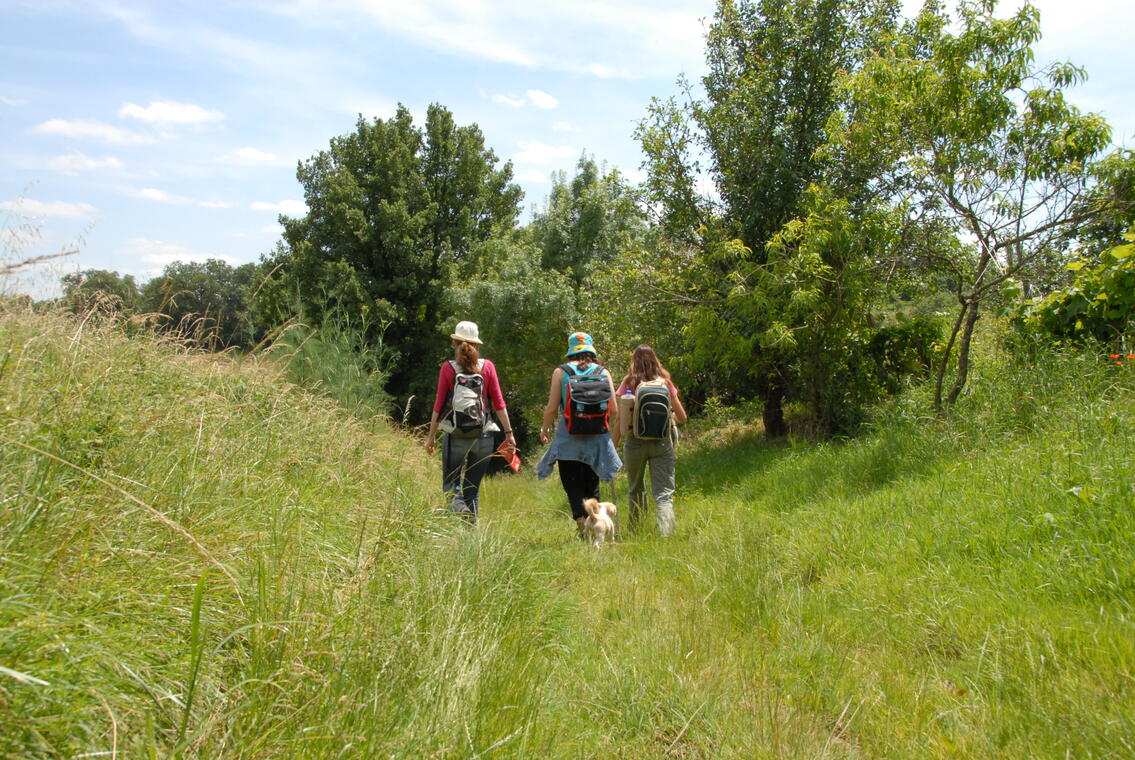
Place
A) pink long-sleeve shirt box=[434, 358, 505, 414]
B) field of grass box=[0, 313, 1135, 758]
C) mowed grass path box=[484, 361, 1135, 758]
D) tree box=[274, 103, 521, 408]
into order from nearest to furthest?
field of grass box=[0, 313, 1135, 758], mowed grass path box=[484, 361, 1135, 758], pink long-sleeve shirt box=[434, 358, 505, 414], tree box=[274, 103, 521, 408]

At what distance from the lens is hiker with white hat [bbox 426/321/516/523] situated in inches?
224

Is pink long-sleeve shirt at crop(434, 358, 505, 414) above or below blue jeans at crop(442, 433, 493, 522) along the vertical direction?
above

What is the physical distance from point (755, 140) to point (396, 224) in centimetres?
2172

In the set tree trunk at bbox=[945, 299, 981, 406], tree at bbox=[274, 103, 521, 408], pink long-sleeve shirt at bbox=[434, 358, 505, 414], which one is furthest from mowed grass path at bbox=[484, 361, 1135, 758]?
tree at bbox=[274, 103, 521, 408]

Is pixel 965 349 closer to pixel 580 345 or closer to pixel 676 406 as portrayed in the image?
pixel 676 406

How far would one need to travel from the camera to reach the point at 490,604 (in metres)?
3.42

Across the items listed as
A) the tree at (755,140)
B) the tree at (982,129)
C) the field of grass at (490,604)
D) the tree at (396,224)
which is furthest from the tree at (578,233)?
the field of grass at (490,604)

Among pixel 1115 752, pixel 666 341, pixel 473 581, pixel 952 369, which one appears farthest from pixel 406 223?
pixel 1115 752

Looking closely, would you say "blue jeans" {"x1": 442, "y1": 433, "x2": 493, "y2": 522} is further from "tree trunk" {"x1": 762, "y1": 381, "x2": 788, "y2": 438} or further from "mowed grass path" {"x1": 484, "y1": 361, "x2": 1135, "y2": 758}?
"tree trunk" {"x1": 762, "y1": 381, "x2": 788, "y2": 438}

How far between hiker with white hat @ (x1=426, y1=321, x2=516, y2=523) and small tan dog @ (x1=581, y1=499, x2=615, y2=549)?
33.6 inches

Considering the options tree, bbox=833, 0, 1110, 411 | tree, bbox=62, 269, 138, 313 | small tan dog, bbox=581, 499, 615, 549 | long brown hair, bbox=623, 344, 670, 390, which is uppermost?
tree, bbox=833, 0, 1110, 411

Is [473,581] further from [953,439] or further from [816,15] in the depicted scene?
[816,15]

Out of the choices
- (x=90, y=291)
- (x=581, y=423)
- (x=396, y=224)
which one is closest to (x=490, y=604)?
(x=581, y=423)

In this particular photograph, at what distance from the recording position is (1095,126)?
6.29 metres
